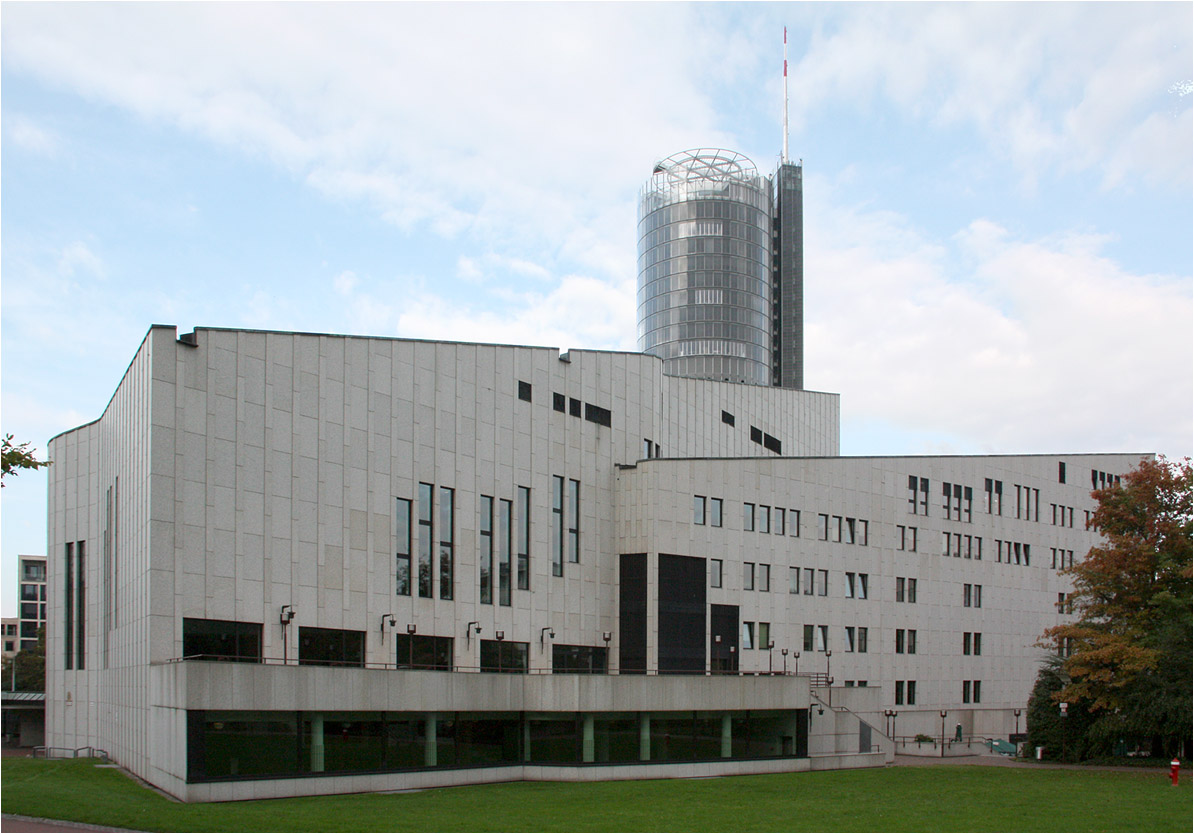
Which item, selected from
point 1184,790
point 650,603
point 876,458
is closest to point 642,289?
point 876,458

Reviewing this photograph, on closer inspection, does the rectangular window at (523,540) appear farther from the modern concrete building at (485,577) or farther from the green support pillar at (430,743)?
the green support pillar at (430,743)

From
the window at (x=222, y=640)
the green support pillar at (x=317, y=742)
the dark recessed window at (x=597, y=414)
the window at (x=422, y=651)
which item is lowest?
the green support pillar at (x=317, y=742)

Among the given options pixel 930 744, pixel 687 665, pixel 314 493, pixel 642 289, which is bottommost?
pixel 930 744

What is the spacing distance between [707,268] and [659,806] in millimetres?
161032

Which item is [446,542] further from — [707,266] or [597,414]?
[707,266]

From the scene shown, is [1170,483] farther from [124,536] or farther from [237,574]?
[124,536]

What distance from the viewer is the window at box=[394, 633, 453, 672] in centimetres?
4600

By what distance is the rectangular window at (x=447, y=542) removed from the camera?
159 ft

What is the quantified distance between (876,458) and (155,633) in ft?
139

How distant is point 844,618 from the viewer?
64375 millimetres

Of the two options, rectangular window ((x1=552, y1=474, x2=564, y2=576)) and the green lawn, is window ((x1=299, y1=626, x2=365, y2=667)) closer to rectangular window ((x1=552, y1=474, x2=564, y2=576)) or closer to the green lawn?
the green lawn


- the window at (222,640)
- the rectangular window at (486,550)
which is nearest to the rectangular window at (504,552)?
the rectangular window at (486,550)

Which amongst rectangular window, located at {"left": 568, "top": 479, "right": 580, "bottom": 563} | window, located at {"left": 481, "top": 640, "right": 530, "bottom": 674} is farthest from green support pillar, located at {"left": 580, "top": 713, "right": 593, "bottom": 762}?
rectangular window, located at {"left": 568, "top": 479, "right": 580, "bottom": 563}

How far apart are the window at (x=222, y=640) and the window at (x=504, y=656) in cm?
1144
